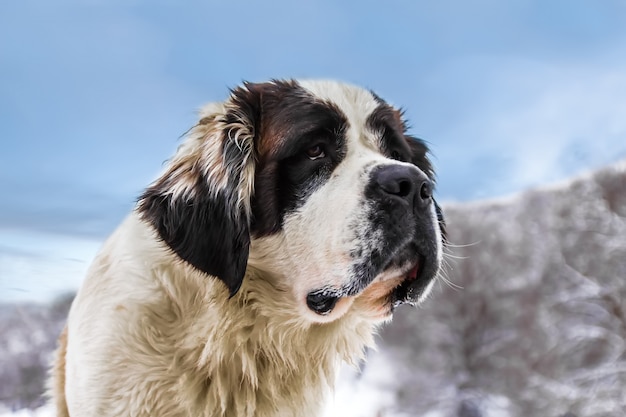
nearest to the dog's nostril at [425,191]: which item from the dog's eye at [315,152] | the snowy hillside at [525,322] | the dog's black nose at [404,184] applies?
the dog's black nose at [404,184]

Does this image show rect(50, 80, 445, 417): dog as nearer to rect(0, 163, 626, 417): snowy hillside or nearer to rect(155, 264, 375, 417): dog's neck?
rect(155, 264, 375, 417): dog's neck

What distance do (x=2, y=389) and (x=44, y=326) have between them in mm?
953

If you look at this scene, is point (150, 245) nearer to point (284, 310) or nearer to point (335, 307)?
point (284, 310)

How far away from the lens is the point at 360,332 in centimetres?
279

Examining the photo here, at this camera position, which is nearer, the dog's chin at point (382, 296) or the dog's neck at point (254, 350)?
the dog's chin at point (382, 296)

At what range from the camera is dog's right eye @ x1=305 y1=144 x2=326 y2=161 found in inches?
95.5

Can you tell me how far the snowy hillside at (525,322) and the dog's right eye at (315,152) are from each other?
29.4 feet

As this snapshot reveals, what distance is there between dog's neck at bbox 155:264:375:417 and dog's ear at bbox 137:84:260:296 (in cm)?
12

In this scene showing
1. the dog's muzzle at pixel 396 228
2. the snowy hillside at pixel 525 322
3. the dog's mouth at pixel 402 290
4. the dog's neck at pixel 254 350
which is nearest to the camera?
the dog's muzzle at pixel 396 228

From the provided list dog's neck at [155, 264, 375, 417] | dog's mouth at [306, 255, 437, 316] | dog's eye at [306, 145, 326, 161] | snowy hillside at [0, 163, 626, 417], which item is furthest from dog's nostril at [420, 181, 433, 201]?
snowy hillside at [0, 163, 626, 417]

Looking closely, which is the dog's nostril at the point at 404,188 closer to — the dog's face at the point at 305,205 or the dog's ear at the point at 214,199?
the dog's face at the point at 305,205

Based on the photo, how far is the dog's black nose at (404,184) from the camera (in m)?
2.17

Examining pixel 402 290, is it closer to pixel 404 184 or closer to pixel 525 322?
pixel 404 184

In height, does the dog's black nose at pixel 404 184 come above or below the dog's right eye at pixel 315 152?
above
